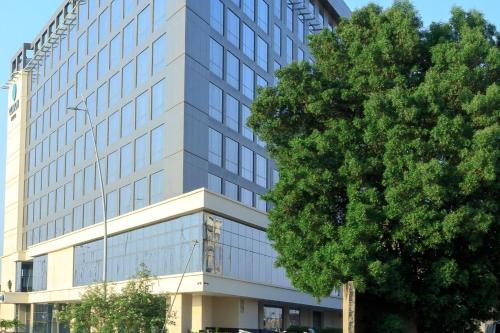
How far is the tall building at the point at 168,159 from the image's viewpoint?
4819cm

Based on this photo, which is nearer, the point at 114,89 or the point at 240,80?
the point at 240,80

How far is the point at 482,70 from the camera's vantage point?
20.8 metres

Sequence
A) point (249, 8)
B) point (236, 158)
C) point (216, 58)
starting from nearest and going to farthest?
point (216, 58) → point (236, 158) → point (249, 8)

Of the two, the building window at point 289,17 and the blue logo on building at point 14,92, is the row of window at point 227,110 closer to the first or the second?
the building window at point 289,17

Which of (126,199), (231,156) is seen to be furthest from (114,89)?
(231,156)

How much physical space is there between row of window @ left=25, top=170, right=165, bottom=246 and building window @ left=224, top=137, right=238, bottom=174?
582 centimetres

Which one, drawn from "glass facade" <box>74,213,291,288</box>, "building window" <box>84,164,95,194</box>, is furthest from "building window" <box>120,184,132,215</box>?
"building window" <box>84,164,95,194</box>

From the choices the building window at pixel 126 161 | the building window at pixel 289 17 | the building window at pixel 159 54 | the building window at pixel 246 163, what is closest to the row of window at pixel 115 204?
the building window at pixel 126 161

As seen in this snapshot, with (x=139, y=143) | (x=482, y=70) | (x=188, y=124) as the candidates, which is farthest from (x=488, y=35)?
(x=139, y=143)

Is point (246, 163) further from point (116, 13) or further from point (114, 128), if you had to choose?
point (116, 13)

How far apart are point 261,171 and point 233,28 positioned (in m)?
12.0

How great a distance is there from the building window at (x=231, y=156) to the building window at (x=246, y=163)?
133 centimetres

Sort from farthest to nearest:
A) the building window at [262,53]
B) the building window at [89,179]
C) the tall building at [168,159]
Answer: the building window at [89,179]
the building window at [262,53]
the tall building at [168,159]

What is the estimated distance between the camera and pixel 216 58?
54.2 metres
